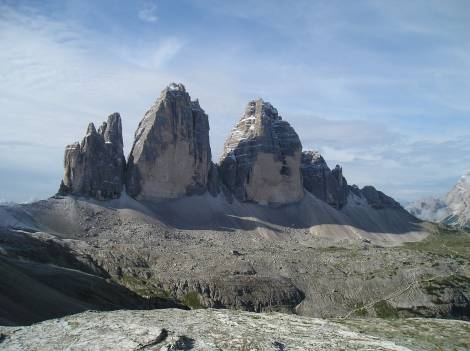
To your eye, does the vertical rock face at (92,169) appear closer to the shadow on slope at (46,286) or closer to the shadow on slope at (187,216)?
the shadow on slope at (187,216)

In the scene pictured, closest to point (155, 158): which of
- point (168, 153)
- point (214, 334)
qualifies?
point (168, 153)

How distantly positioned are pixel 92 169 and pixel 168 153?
27464 mm

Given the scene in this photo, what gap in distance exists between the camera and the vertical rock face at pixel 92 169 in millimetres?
158875

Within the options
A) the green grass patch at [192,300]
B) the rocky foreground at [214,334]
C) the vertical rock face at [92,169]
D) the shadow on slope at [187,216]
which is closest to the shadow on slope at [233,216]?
the shadow on slope at [187,216]

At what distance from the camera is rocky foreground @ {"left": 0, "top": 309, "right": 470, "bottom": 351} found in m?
18.1

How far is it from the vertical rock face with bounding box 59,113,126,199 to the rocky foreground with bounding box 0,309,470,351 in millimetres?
142362

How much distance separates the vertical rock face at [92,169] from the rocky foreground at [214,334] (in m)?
142

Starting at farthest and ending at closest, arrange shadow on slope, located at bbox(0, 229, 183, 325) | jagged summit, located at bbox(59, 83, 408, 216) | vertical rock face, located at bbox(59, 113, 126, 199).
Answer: jagged summit, located at bbox(59, 83, 408, 216), vertical rock face, located at bbox(59, 113, 126, 199), shadow on slope, located at bbox(0, 229, 183, 325)

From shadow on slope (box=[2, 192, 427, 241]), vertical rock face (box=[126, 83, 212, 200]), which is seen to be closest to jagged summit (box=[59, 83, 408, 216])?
vertical rock face (box=[126, 83, 212, 200])

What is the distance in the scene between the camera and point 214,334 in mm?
19141

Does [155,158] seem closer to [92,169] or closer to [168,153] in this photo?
[168,153]

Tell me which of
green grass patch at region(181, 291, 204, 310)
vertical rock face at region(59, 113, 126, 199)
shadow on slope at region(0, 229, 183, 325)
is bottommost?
green grass patch at region(181, 291, 204, 310)

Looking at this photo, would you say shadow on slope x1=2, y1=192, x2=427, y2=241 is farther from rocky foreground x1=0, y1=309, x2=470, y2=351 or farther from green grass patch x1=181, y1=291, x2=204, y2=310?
rocky foreground x1=0, y1=309, x2=470, y2=351

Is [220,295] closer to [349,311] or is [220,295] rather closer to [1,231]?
[349,311]
